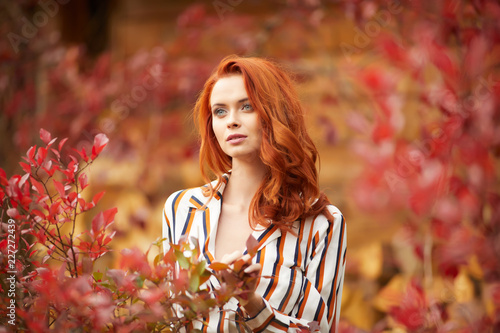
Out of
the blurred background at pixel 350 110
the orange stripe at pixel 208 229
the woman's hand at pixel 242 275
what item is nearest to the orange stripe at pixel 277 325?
the woman's hand at pixel 242 275

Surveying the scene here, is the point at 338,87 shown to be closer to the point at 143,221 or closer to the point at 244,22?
the point at 244,22

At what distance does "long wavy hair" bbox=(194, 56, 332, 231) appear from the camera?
1.41m

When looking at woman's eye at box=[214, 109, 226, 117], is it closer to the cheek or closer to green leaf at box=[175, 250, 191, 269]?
the cheek

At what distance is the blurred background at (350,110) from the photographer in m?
1.97

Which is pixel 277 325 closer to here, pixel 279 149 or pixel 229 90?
pixel 279 149

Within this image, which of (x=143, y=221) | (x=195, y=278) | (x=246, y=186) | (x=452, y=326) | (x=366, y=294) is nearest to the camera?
(x=195, y=278)

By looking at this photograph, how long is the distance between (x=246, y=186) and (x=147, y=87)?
1836 mm

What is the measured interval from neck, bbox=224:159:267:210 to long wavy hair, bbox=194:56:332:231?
2cm

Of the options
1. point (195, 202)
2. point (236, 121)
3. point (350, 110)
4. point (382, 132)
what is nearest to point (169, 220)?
point (195, 202)

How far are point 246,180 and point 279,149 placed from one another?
0.13 meters

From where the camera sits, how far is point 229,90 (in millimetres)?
1433

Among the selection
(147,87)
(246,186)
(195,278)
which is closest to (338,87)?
(147,87)

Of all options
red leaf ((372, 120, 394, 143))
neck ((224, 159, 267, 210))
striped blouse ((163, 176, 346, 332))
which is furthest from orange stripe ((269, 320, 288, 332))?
red leaf ((372, 120, 394, 143))

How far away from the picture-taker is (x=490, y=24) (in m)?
1.92
